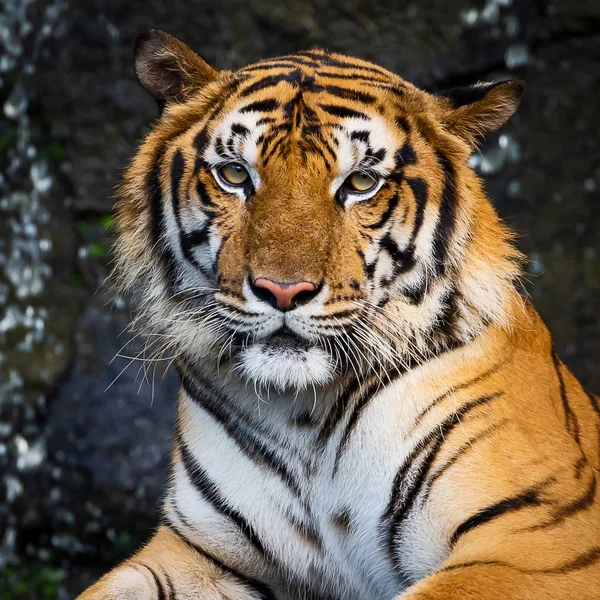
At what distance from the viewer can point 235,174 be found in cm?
256

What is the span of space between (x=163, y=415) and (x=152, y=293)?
8.57 ft

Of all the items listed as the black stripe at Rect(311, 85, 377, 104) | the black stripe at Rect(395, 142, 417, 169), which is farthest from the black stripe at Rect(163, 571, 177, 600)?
the black stripe at Rect(311, 85, 377, 104)

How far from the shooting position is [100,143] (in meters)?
5.43

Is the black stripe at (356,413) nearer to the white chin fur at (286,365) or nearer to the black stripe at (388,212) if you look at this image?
the white chin fur at (286,365)

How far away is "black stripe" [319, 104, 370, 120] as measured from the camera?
2.59 m

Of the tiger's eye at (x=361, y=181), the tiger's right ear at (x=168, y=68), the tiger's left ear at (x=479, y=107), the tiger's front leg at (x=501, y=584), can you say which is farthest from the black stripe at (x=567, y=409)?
the tiger's right ear at (x=168, y=68)

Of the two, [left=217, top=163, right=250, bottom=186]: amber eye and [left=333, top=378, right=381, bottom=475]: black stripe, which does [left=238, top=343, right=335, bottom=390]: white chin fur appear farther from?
[left=217, top=163, right=250, bottom=186]: amber eye

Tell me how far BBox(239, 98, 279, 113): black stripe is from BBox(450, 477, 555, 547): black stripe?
3.83 ft

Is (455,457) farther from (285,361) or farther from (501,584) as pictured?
(285,361)

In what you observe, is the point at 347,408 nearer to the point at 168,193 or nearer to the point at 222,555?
the point at 222,555

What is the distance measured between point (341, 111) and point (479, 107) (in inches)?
14.9

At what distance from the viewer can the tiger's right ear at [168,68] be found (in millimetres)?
2742

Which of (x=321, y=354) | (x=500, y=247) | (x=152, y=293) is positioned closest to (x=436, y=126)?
(x=500, y=247)

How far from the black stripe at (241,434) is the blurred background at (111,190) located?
8.22 ft
